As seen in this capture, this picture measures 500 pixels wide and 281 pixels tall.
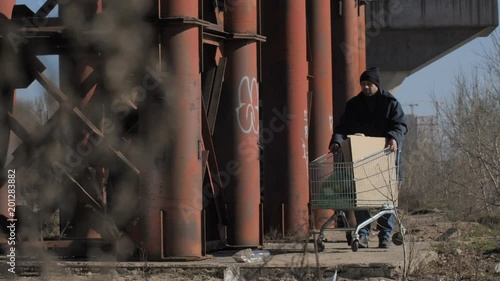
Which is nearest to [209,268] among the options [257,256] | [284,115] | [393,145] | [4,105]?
[257,256]

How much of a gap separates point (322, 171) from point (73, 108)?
2819 millimetres

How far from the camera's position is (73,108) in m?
10.4

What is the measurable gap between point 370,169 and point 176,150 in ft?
7.42

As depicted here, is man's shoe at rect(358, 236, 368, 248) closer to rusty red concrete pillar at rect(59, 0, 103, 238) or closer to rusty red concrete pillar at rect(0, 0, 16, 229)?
rusty red concrete pillar at rect(59, 0, 103, 238)

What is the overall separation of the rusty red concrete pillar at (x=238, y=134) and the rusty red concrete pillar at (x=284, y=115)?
6.98ft

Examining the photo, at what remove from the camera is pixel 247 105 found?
1166 centimetres

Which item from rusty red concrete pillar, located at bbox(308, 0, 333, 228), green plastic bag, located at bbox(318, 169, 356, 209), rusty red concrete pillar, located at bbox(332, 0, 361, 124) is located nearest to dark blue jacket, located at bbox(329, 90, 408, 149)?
green plastic bag, located at bbox(318, 169, 356, 209)

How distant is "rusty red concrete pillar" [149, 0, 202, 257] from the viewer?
9906mm

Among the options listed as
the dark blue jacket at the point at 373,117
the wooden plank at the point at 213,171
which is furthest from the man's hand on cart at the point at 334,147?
the wooden plank at the point at 213,171

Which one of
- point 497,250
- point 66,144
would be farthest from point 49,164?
point 497,250

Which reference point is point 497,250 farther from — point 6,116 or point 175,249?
point 6,116

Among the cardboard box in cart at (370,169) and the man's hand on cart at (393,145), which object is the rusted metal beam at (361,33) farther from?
the cardboard box in cart at (370,169)

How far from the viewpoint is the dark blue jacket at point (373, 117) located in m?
11.7

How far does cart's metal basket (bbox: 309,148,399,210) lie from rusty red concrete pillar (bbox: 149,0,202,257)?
5.62ft
